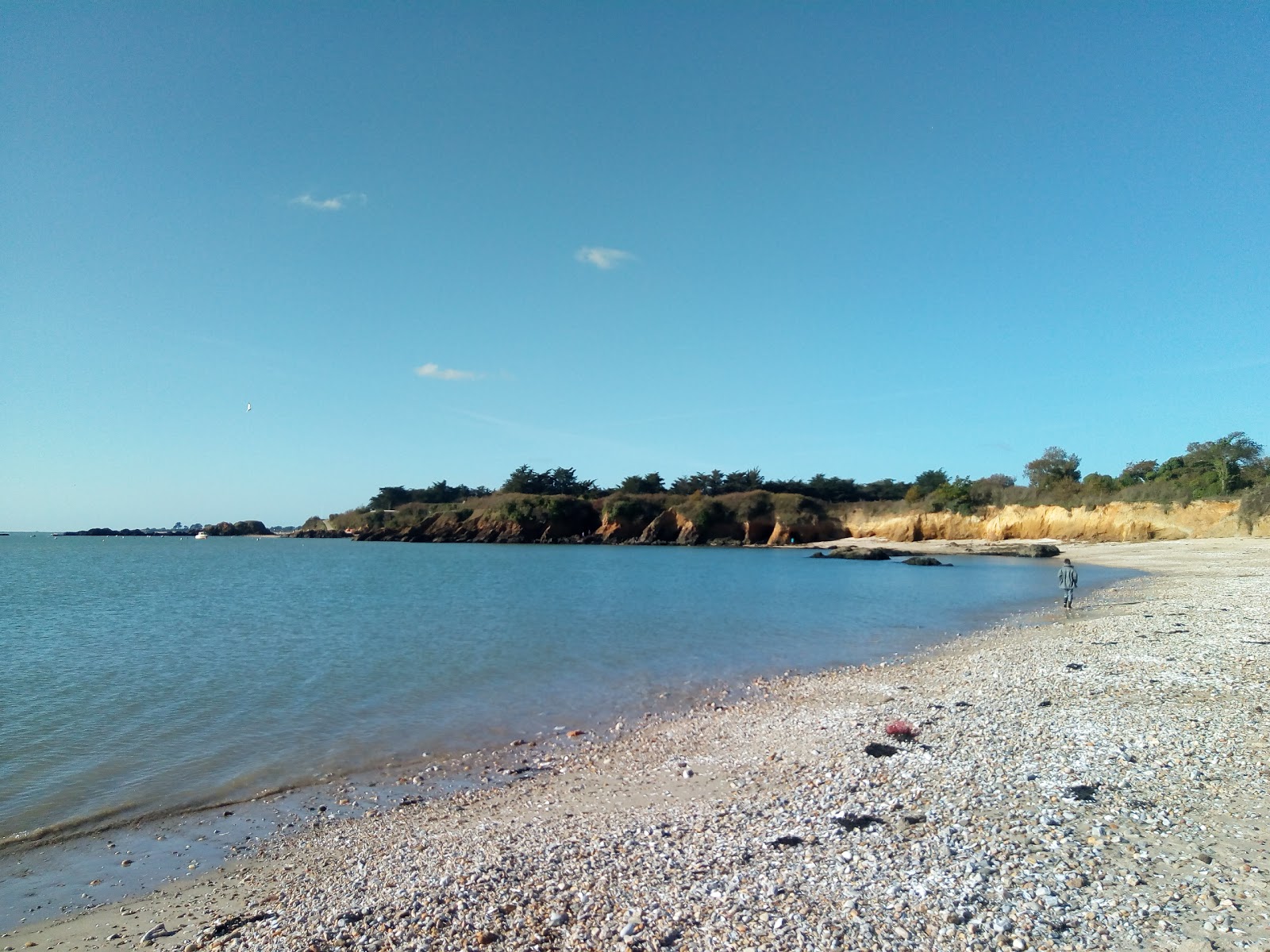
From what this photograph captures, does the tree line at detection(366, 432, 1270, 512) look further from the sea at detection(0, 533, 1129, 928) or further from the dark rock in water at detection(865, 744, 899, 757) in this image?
the dark rock in water at detection(865, 744, 899, 757)

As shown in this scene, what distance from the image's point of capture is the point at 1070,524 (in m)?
64.8

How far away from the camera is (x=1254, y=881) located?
5.05 m

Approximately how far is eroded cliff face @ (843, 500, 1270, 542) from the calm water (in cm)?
2096

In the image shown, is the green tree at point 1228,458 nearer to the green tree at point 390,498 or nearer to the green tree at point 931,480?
the green tree at point 931,480

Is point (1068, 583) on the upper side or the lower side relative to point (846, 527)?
lower

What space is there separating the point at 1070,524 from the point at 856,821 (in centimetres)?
6869

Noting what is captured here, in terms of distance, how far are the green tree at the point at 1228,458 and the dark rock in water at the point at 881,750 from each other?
6094cm

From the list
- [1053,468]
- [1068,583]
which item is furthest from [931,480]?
[1068,583]

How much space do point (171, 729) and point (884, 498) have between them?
343ft

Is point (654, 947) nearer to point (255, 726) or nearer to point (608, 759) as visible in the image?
point (608, 759)

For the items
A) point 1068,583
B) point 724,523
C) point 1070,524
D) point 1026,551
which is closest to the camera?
point 1068,583

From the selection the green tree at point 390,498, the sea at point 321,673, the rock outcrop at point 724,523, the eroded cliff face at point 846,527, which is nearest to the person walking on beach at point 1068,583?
the sea at point 321,673

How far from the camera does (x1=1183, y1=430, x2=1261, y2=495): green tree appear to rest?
55031mm

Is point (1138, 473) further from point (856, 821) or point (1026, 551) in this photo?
point (856, 821)
